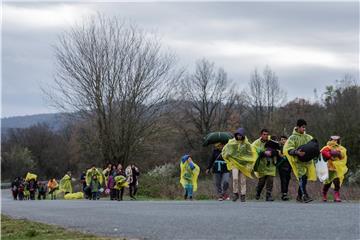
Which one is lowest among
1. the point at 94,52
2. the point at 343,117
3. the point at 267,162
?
the point at 267,162

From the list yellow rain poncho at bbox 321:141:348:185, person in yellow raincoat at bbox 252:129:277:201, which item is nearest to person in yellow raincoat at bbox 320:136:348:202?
yellow rain poncho at bbox 321:141:348:185

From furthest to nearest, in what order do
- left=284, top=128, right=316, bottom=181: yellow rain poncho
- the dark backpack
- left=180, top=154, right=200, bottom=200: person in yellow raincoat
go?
1. left=180, top=154, right=200, bottom=200: person in yellow raincoat
2. left=284, top=128, right=316, bottom=181: yellow rain poncho
3. the dark backpack

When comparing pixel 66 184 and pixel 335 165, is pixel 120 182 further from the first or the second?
pixel 335 165

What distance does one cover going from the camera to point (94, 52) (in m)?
48.0

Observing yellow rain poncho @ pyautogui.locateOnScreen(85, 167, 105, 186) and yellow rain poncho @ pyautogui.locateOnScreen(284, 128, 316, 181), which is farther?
yellow rain poncho @ pyautogui.locateOnScreen(85, 167, 105, 186)

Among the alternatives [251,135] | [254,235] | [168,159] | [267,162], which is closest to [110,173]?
[267,162]

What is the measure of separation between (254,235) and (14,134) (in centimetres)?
13133

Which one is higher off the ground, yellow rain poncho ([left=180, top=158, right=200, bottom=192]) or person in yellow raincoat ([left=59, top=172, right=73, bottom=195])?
yellow rain poncho ([left=180, top=158, right=200, bottom=192])

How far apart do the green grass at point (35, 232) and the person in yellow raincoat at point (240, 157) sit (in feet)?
19.3

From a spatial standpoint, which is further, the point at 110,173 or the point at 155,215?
the point at 110,173

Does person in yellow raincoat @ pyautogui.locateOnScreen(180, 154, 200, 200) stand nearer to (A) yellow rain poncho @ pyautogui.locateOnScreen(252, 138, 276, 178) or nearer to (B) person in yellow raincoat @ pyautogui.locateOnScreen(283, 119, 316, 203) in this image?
(A) yellow rain poncho @ pyautogui.locateOnScreen(252, 138, 276, 178)

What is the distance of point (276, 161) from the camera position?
1783cm

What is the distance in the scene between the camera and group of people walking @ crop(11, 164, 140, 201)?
30.5m

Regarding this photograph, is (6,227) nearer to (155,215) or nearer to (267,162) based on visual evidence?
(155,215)
